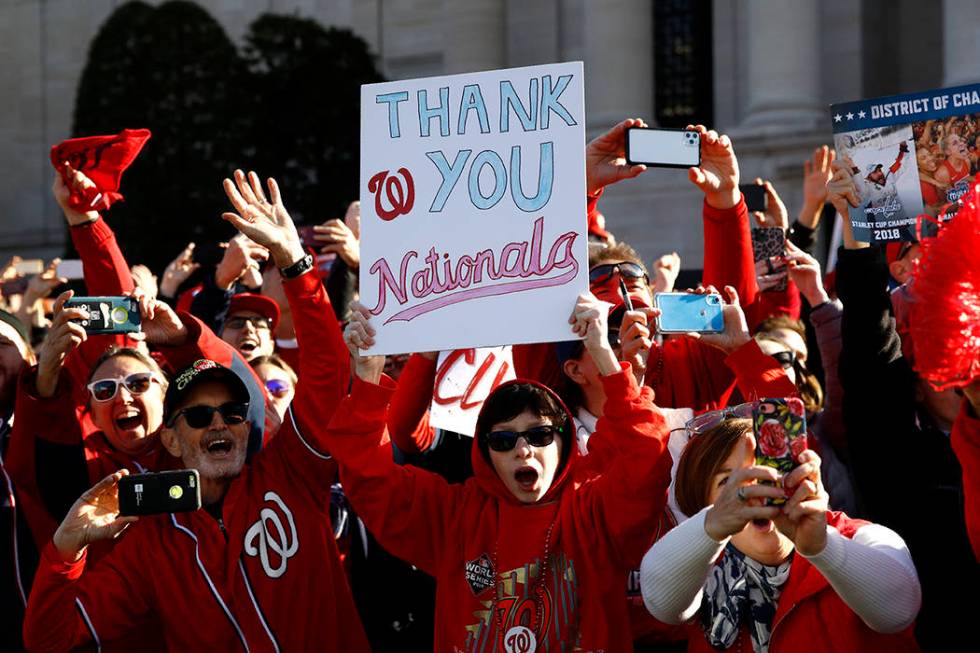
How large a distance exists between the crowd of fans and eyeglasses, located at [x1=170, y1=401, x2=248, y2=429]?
0.03 ft

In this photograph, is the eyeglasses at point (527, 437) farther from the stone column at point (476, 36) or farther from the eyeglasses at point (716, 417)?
the stone column at point (476, 36)

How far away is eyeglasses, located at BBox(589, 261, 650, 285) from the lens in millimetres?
5305

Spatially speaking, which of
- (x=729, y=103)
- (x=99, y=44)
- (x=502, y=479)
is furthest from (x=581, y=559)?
(x=99, y=44)

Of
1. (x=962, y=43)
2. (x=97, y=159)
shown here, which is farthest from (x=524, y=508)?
(x=962, y=43)

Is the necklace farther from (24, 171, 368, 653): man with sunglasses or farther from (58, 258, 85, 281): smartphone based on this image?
(58, 258, 85, 281): smartphone

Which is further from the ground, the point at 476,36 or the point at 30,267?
the point at 476,36

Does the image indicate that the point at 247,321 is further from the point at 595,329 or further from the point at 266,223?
the point at 595,329

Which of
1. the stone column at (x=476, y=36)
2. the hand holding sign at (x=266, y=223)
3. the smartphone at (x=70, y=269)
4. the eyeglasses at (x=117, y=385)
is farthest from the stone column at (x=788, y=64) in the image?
the hand holding sign at (x=266, y=223)

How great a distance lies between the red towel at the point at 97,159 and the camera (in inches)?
241

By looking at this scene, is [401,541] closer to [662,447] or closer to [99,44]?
[662,447]

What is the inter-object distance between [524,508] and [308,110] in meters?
16.7

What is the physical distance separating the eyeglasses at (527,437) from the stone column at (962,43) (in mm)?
12662

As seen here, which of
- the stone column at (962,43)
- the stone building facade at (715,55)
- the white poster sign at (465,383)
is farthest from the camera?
the stone building facade at (715,55)

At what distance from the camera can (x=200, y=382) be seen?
16.7 feet
